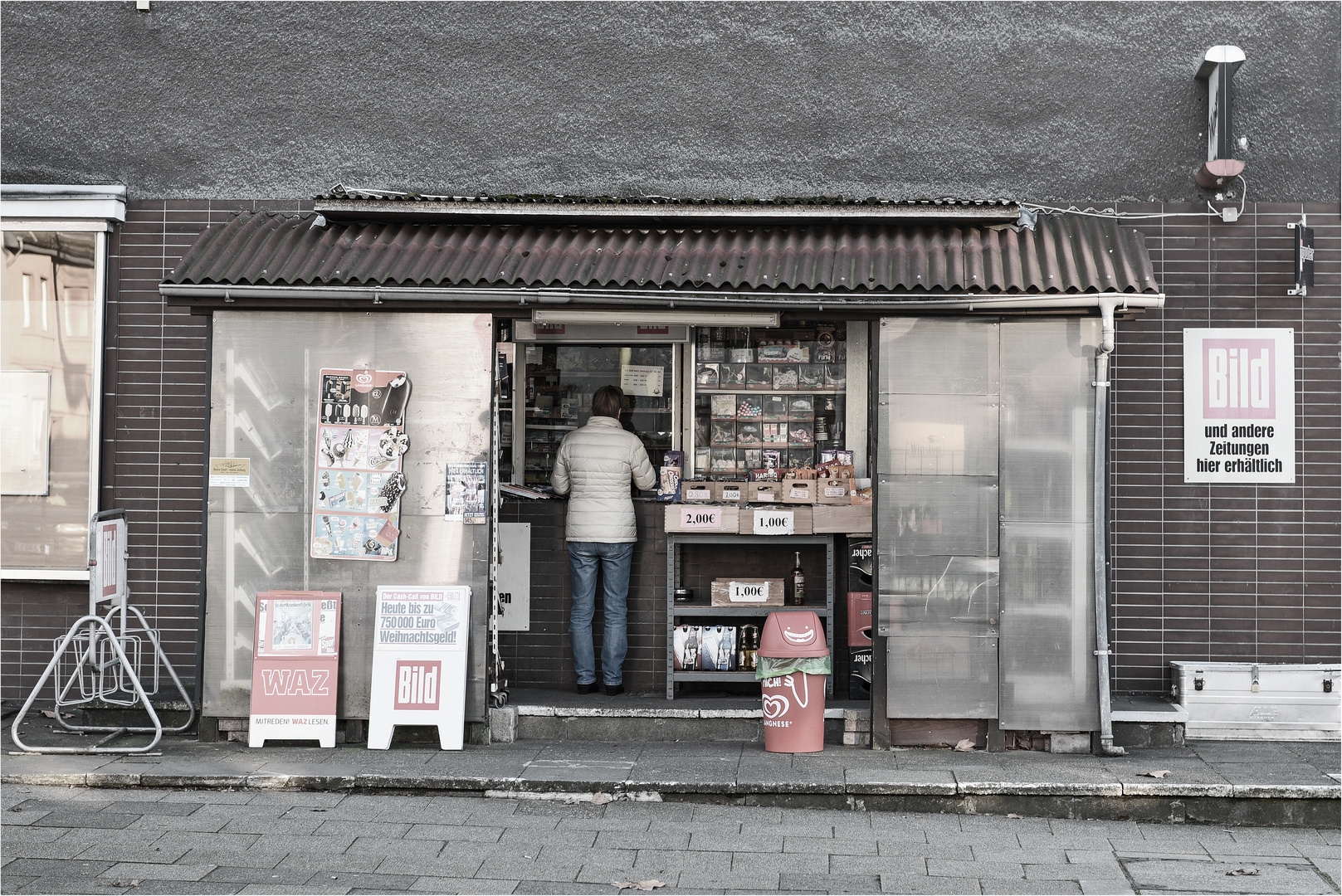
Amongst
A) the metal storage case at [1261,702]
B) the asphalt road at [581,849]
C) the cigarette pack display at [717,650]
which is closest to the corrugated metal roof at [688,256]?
the cigarette pack display at [717,650]

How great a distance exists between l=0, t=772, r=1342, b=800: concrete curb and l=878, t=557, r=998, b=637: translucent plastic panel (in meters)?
1.16

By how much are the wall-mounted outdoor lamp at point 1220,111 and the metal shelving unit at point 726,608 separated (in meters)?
3.81

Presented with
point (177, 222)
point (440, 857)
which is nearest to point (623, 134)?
point (177, 222)

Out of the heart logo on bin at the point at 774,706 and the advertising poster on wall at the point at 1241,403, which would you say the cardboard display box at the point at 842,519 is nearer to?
the heart logo on bin at the point at 774,706

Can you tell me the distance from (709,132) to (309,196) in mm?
3119

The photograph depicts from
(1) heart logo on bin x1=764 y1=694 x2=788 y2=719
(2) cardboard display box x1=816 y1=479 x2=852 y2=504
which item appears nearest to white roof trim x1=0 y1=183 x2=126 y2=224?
(2) cardboard display box x1=816 y1=479 x2=852 y2=504

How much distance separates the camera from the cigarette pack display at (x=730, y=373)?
9.39 m

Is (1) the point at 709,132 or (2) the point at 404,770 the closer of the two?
(2) the point at 404,770

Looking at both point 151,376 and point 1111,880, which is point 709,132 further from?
point 1111,880

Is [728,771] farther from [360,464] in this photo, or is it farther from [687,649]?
[360,464]

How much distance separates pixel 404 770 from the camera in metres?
7.52

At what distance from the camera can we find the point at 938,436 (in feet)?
26.5

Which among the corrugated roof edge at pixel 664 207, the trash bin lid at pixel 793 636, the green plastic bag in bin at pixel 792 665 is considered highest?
the corrugated roof edge at pixel 664 207

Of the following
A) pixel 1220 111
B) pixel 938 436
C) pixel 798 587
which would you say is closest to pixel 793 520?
pixel 798 587
